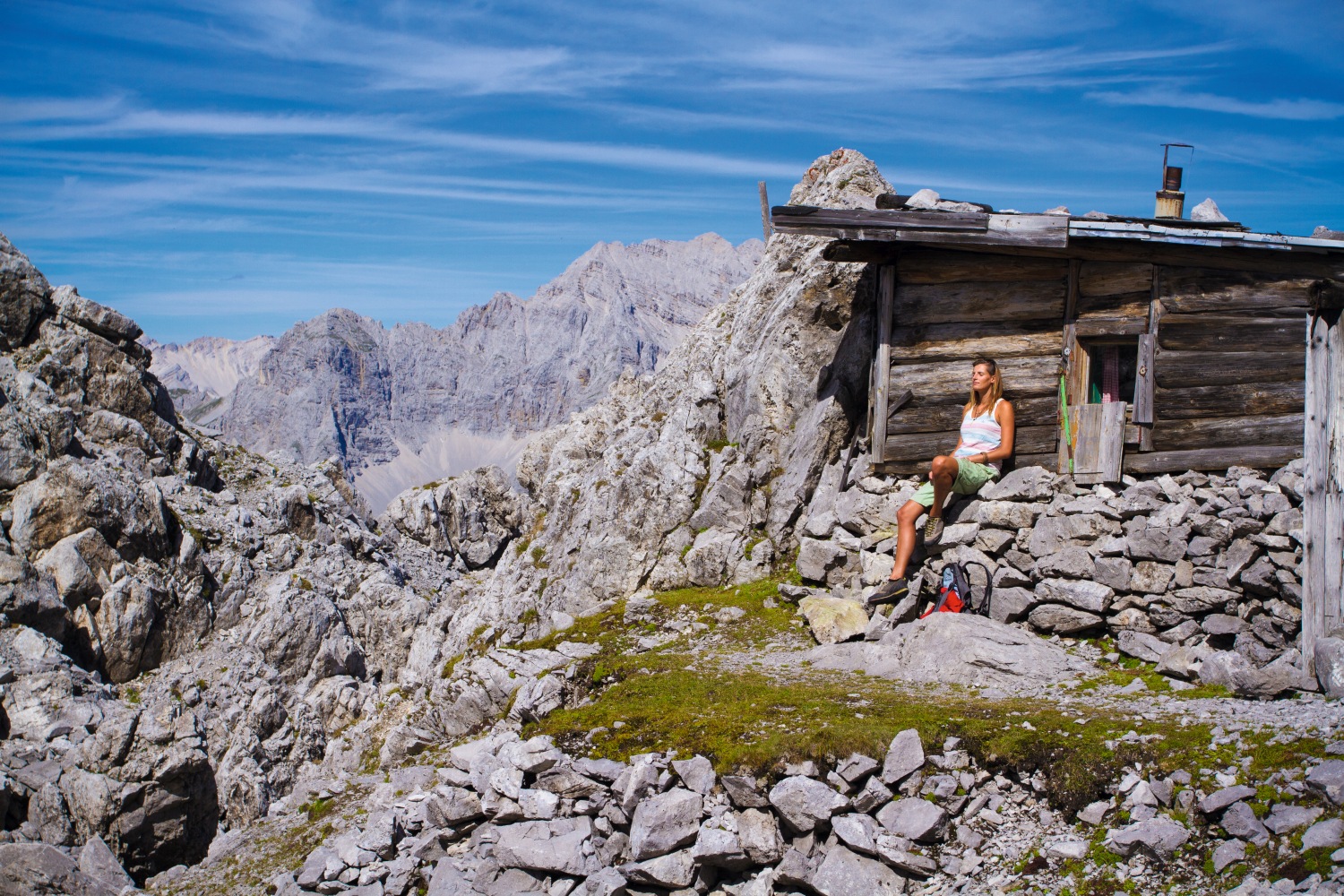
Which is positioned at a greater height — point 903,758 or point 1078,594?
point 1078,594

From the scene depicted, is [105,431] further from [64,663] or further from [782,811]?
[782,811]

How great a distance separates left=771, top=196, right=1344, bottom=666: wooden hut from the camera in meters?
12.3

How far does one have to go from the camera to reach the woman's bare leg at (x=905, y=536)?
12164mm

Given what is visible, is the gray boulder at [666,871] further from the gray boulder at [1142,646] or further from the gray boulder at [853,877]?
the gray boulder at [1142,646]

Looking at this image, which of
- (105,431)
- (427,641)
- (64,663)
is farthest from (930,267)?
(105,431)

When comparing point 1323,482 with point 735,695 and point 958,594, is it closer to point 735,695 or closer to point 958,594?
point 958,594

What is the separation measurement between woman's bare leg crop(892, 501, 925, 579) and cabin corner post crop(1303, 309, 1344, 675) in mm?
4592

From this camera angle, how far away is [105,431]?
3198 cm

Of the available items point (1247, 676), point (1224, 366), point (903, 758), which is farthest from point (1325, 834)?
point (1224, 366)

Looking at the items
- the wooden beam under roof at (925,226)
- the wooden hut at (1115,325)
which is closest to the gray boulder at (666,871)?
the wooden hut at (1115,325)

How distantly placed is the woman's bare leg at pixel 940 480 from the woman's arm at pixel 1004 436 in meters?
0.78

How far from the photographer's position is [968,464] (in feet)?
42.3

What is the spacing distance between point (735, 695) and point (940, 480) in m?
4.72

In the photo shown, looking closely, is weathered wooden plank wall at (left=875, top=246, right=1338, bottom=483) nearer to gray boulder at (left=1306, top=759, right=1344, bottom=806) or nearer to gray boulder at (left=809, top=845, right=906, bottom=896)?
gray boulder at (left=1306, top=759, right=1344, bottom=806)
